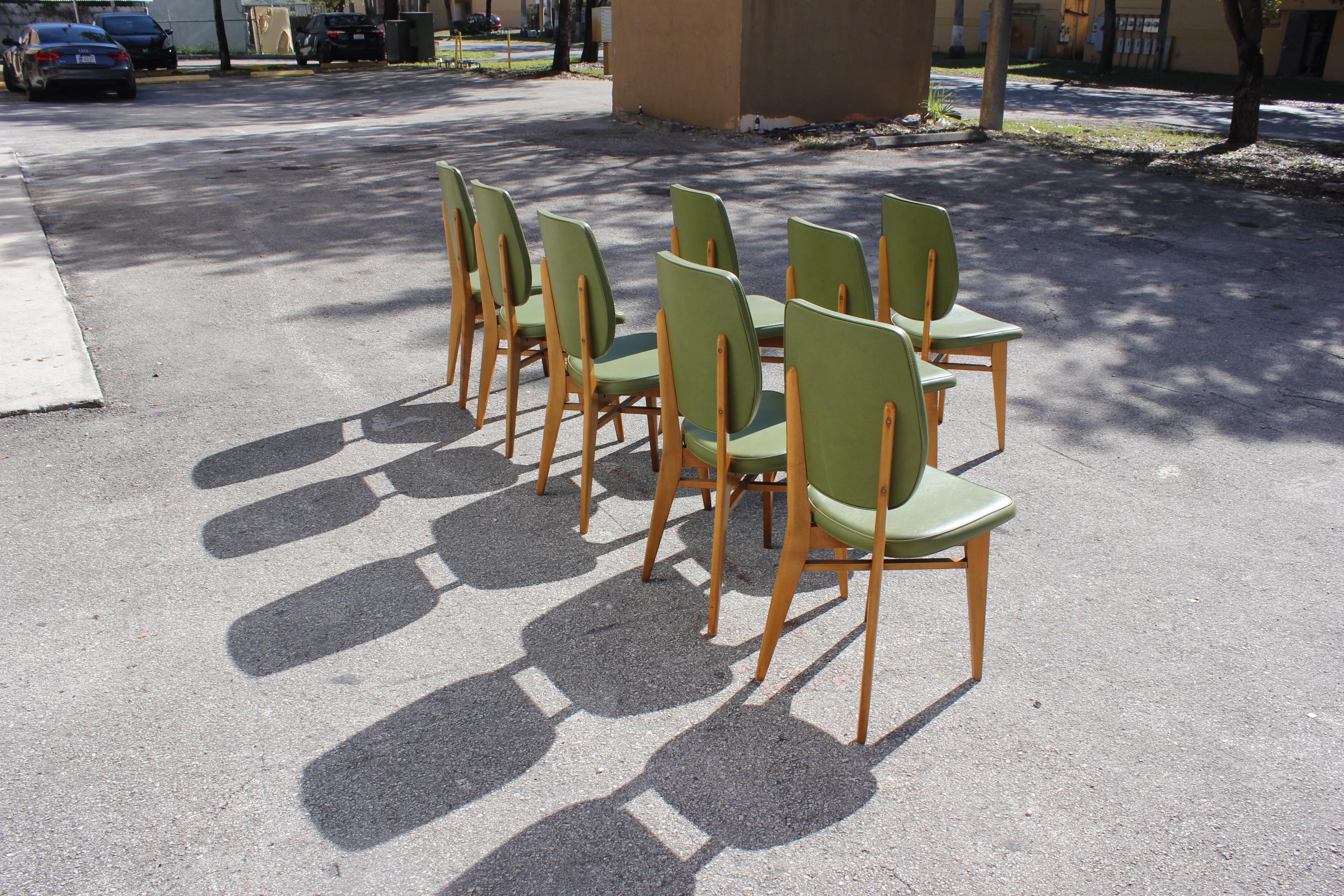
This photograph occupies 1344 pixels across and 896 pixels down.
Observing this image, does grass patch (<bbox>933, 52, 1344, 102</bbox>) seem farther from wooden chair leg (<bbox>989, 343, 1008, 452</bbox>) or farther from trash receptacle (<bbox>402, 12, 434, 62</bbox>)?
wooden chair leg (<bbox>989, 343, 1008, 452</bbox>)

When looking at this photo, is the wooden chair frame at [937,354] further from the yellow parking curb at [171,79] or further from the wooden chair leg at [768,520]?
the yellow parking curb at [171,79]

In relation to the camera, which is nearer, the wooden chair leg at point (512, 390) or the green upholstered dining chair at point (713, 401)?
the green upholstered dining chair at point (713, 401)

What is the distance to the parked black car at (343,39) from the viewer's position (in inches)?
1110

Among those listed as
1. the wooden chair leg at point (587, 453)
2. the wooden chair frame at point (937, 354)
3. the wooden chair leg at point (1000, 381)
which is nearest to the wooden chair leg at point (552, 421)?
the wooden chair leg at point (587, 453)

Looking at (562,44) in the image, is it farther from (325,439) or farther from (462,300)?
(325,439)

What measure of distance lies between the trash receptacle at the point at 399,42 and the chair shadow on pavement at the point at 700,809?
99.2ft

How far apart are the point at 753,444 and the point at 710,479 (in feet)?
1.46

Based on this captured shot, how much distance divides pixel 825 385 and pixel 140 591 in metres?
2.38

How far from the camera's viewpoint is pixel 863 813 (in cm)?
242

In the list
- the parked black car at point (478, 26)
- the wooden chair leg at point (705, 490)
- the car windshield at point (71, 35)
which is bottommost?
the wooden chair leg at point (705, 490)

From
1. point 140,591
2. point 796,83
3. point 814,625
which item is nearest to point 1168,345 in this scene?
point 814,625

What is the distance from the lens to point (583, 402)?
3885 mm

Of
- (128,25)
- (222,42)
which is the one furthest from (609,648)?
(128,25)

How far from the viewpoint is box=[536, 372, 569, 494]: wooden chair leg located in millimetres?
4020
